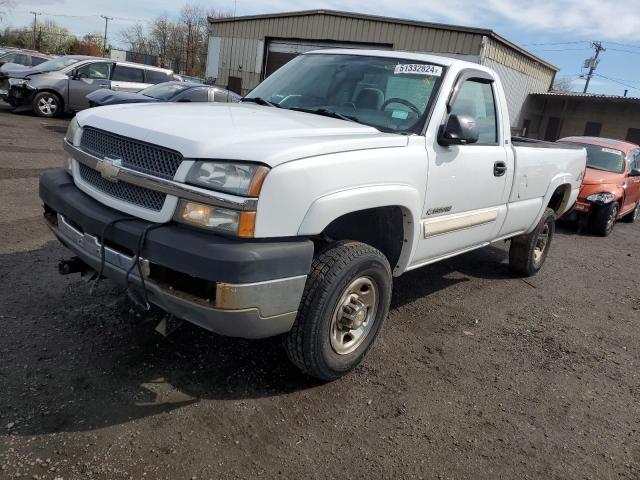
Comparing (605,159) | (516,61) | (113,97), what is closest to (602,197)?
(605,159)

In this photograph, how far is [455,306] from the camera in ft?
15.8

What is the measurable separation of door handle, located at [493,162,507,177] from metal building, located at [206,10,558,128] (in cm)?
1510

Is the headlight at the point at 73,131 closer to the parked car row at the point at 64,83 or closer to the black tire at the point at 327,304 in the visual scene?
the black tire at the point at 327,304

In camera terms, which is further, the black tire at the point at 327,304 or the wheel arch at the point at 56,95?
the wheel arch at the point at 56,95

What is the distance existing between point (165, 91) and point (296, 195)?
33.9 ft

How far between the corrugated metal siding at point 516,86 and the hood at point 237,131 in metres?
17.9

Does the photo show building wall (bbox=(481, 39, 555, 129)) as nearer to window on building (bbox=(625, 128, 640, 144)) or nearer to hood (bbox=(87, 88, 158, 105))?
window on building (bbox=(625, 128, 640, 144))

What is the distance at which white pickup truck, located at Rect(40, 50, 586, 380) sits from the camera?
2439 millimetres

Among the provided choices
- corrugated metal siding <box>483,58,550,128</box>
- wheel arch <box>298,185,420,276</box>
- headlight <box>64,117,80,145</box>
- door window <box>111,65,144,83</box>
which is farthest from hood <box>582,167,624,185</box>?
door window <box>111,65,144,83</box>

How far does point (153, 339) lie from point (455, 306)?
8.93ft

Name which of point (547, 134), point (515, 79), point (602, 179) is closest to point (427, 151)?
point (602, 179)

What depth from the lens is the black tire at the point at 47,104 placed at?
553 inches

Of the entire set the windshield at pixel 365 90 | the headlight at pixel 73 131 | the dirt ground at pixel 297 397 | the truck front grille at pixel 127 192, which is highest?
the windshield at pixel 365 90

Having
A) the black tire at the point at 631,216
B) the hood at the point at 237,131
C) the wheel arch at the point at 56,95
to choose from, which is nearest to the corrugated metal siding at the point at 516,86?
the black tire at the point at 631,216
